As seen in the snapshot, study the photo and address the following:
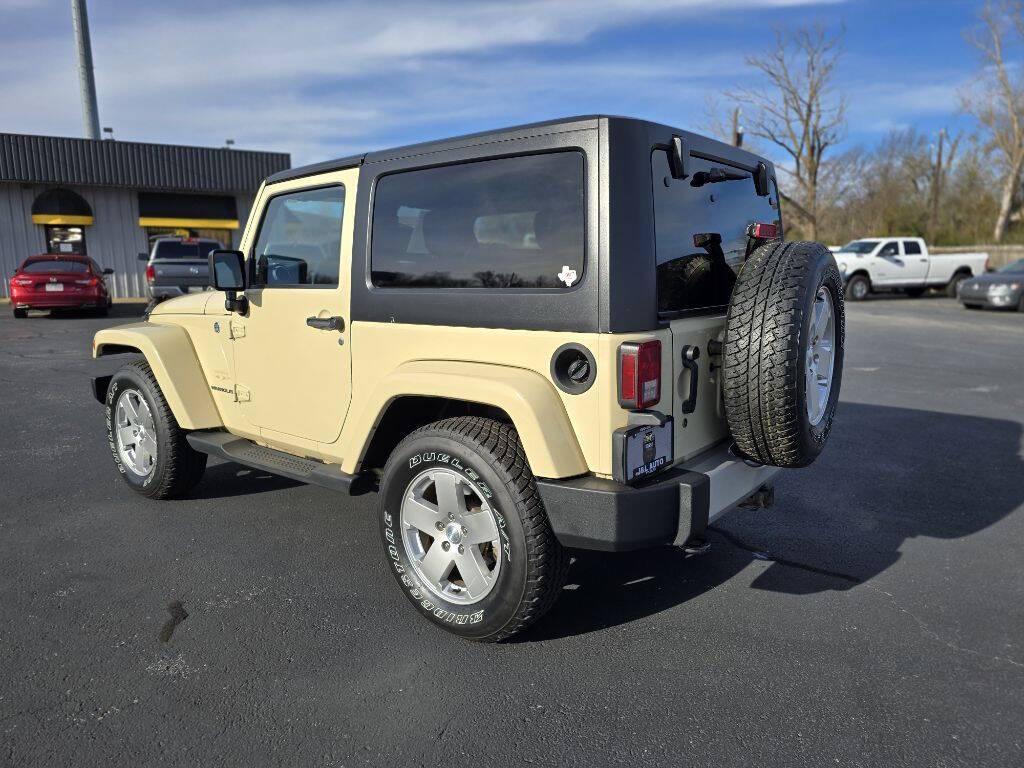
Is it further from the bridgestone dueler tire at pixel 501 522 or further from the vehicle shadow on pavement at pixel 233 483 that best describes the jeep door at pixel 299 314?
the vehicle shadow on pavement at pixel 233 483

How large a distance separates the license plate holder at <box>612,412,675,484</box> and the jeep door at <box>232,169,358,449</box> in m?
1.50

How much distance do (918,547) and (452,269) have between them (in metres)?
2.99

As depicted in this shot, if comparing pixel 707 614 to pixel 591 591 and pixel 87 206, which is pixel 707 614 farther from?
pixel 87 206

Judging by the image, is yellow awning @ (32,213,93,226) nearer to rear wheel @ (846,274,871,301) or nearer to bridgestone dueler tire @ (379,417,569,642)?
rear wheel @ (846,274,871,301)

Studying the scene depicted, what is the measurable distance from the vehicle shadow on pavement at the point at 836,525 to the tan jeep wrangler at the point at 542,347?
0.46 metres

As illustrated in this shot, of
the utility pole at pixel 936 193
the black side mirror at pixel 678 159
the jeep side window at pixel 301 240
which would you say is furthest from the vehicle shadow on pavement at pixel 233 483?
the utility pole at pixel 936 193

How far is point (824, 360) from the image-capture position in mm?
3510

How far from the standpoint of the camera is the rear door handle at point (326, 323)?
357 cm

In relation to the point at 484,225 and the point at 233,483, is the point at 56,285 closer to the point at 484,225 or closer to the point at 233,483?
the point at 233,483

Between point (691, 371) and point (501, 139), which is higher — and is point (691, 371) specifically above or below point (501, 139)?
Result: below

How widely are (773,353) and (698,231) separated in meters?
0.67

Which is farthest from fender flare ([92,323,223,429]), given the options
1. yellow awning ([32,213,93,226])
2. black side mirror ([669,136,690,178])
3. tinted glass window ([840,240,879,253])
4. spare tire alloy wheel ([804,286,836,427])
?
tinted glass window ([840,240,879,253])

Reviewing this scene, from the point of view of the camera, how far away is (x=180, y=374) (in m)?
4.40

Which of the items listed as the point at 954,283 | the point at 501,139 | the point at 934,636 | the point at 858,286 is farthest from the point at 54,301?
the point at 954,283
